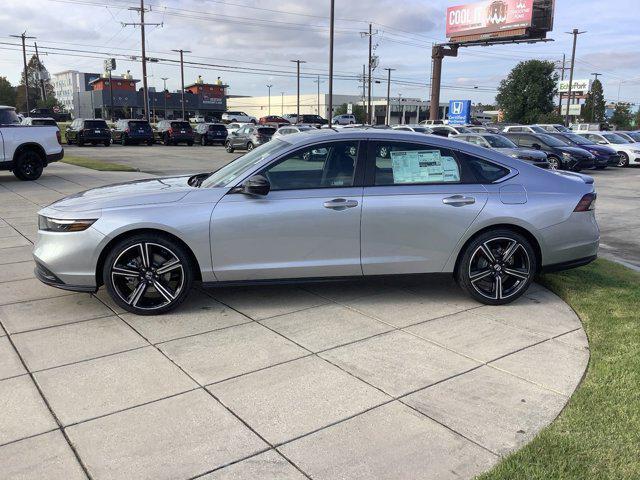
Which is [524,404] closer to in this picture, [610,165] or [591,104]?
[610,165]

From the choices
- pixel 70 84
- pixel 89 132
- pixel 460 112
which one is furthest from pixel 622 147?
pixel 70 84

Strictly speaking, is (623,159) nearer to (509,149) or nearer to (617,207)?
(509,149)

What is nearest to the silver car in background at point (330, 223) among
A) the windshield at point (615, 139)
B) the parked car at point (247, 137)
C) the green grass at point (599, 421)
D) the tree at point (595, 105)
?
the green grass at point (599, 421)

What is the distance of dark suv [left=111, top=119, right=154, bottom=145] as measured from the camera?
37.2 meters

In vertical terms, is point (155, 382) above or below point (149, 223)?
below

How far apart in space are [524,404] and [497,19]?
178 feet

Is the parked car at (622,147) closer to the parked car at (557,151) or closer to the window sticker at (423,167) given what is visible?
the parked car at (557,151)

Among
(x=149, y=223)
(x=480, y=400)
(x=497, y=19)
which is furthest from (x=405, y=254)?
(x=497, y=19)

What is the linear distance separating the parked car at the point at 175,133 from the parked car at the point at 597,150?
24.4 m

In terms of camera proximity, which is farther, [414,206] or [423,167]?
[423,167]

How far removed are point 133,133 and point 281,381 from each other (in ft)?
120

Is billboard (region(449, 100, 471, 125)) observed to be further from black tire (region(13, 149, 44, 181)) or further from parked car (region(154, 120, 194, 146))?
black tire (region(13, 149, 44, 181))

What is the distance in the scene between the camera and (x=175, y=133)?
3844 cm

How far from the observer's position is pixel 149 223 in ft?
14.9
